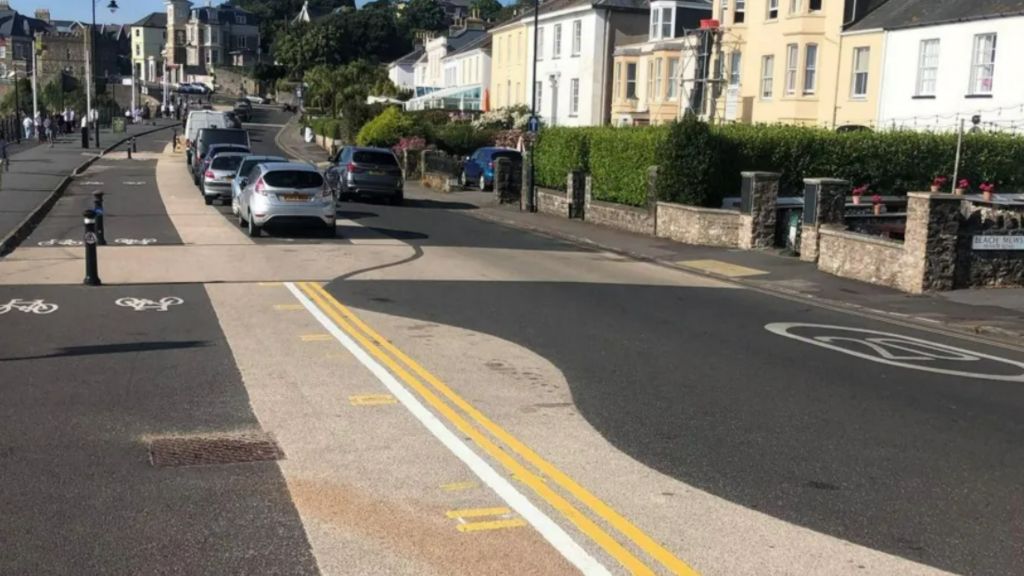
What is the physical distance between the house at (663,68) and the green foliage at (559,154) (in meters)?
17.0

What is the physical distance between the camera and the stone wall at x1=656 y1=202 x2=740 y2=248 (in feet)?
70.3

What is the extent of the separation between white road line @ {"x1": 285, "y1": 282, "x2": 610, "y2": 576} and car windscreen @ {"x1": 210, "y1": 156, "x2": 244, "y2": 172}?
67.6 feet

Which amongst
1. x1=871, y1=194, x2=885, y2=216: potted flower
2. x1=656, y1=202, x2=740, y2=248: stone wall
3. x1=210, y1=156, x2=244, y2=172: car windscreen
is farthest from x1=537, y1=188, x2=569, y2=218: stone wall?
x1=871, y1=194, x2=885, y2=216: potted flower

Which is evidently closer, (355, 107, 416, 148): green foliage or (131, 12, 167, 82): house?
(355, 107, 416, 148): green foliage

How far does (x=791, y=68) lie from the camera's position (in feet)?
129

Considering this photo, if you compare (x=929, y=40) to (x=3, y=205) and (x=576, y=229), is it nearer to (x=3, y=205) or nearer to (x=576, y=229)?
(x=576, y=229)

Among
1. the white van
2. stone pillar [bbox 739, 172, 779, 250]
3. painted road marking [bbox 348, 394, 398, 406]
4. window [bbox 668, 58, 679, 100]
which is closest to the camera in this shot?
painted road marking [bbox 348, 394, 398, 406]

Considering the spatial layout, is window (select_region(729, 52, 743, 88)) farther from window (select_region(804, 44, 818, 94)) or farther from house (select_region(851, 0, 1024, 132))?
house (select_region(851, 0, 1024, 132))

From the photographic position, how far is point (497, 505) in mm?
5926

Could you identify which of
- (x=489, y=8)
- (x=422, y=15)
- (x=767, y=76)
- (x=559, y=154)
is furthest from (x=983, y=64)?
(x=489, y=8)

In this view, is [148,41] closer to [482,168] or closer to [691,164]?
[482,168]

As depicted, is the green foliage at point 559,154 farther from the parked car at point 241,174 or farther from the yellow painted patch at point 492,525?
the yellow painted patch at point 492,525

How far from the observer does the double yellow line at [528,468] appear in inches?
208

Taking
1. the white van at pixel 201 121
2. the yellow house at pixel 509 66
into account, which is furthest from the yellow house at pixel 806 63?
the white van at pixel 201 121
